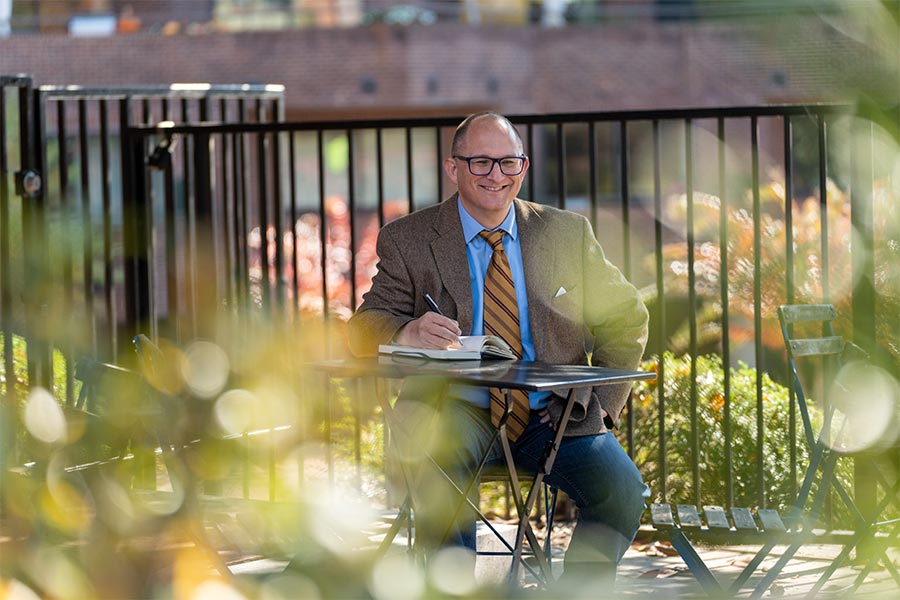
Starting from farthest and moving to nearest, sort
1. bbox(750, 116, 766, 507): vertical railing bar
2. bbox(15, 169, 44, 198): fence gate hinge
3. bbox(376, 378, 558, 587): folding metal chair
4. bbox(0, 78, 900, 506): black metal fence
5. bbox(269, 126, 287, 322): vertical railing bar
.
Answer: bbox(15, 169, 44, 198): fence gate hinge
bbox(269, 126, 287, 322): vertical railing bar
bbox(750, 116, 766, 507): vertical railing bar
bbox(0, 78, 900, 506): black metal fence
bbox(376, 378, 558, 587): folding metal chair

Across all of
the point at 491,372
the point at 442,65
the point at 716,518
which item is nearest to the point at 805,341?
the point at 716,518

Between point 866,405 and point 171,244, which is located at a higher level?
point 171,244

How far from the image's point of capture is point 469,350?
400 centimetres

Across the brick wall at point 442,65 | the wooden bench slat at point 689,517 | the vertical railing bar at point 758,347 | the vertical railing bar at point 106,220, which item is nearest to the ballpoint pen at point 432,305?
the wooden bench slat at point 689,517

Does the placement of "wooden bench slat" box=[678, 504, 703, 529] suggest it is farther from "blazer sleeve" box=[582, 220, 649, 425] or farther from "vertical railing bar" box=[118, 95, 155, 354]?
"vertical railing bar" box=[118, 95, 155, 354]

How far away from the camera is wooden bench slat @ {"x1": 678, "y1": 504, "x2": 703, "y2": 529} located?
415 centimetres

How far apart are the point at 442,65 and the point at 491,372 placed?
65.5ft

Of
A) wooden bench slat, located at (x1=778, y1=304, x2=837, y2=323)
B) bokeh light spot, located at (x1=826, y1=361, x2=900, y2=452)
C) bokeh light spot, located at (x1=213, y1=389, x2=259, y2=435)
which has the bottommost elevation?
bokeh light spot, located at (x1=213, y1=389, x2=259, y2=435)

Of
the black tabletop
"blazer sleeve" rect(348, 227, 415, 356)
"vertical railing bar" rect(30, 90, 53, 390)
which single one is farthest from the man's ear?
"vertical railing bar" rect(30, 90, 53, 390)

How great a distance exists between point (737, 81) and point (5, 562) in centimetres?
2057

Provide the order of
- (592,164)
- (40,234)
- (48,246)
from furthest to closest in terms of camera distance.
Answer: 1. (48,246)
2. (40,234)
3. (592,164)

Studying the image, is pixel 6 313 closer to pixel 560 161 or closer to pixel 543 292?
pixel 560 161

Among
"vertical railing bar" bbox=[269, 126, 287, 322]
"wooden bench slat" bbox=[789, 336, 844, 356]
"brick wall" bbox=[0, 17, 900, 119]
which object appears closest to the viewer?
"wooden bench slat" bbox=[789, 336, 844, 356]

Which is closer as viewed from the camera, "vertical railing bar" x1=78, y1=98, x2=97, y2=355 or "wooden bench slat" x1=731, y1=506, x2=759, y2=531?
"wooden bench slat" x1=731, y1=506, x2=759, y2=531
